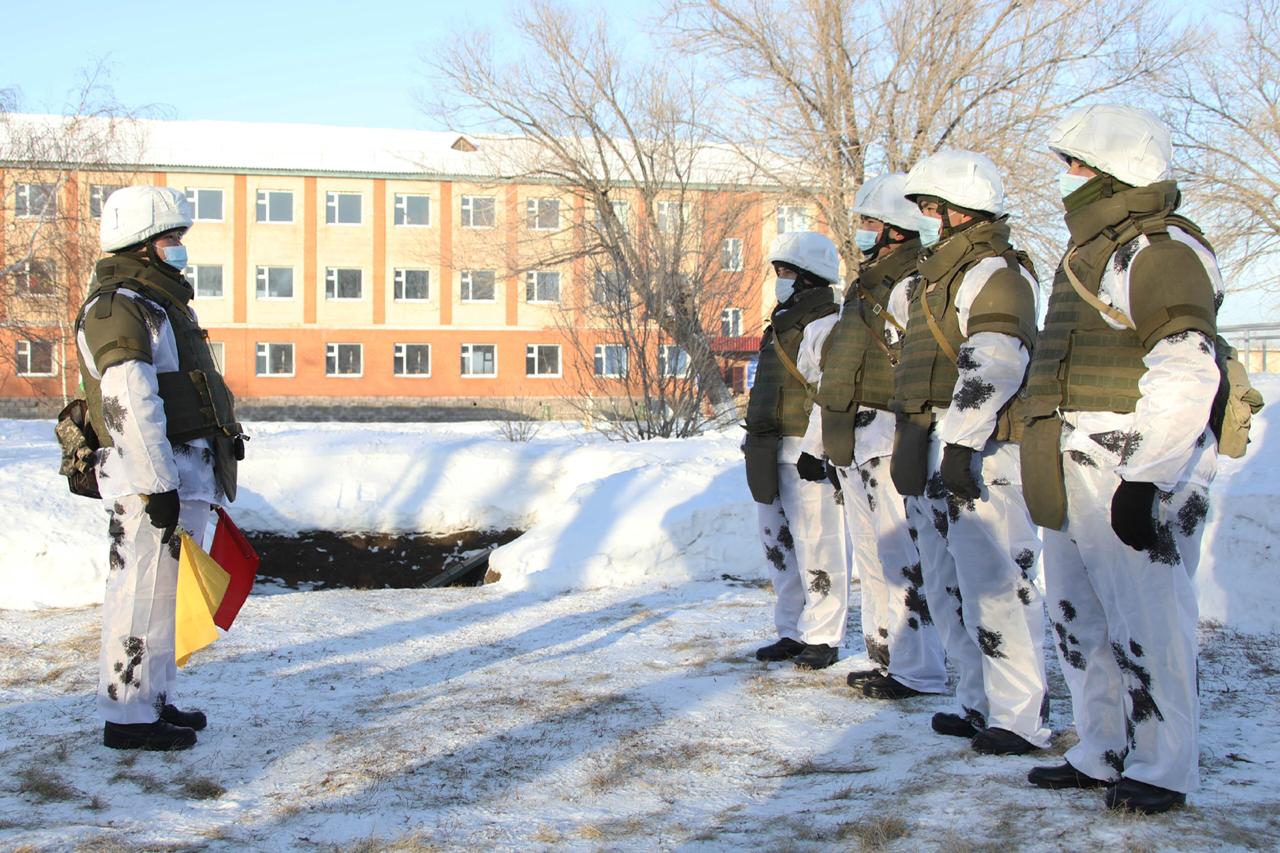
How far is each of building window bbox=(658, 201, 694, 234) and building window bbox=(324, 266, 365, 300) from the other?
26523 millimetres

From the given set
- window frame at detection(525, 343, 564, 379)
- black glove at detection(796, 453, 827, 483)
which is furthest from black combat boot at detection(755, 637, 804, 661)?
window frame at detection(525, 343, 564, 379)

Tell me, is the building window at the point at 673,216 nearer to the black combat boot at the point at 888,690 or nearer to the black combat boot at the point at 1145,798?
the black combat boot at the point at 888,690

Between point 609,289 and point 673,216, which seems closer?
point 609,289

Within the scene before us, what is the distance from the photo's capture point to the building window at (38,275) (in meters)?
25.0

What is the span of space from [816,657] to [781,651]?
23cm

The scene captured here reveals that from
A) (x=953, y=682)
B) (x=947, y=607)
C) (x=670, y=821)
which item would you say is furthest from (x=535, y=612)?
(x=670, y=821)

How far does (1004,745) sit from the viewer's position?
4125mm

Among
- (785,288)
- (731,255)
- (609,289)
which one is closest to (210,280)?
(731,255)

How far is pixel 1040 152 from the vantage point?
72.0 feet

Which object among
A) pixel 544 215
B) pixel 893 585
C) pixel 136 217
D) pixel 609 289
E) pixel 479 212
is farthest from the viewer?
pixel 479 212

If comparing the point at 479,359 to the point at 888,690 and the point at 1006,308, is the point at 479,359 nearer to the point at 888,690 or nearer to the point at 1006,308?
the point at 888,690

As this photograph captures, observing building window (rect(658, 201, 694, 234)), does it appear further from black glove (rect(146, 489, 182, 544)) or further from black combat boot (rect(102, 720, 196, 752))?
black combat boot (rect(102, 720, 196, 752))

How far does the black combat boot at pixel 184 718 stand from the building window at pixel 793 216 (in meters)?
19.3

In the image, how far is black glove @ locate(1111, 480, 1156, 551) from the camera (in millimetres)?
3230
